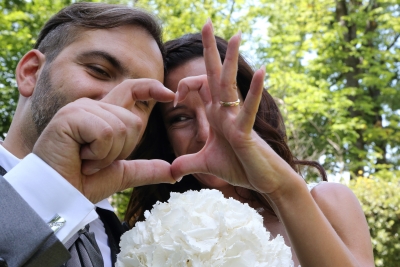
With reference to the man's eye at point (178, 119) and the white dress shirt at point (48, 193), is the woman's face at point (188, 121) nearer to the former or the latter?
the man's eye at point (178, 119)

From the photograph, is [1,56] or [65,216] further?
[1,56]

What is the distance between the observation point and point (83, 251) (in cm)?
162

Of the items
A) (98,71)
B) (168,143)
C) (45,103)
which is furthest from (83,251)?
(168,143)

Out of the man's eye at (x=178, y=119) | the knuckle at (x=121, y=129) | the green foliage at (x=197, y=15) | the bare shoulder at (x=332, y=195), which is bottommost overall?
the green foliage at (x=197, y=15)

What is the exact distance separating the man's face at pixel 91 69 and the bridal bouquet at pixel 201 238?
77cm

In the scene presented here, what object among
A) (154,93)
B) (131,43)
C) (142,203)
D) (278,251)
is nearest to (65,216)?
(154,93)

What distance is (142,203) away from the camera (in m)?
3.14

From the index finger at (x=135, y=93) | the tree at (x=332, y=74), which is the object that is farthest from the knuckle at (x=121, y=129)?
the tree at (x=332, y=74)

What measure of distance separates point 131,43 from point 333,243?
151 centimetres

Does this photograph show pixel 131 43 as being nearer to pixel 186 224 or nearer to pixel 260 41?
pixel 186 224

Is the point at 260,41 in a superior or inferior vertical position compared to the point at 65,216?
inferior

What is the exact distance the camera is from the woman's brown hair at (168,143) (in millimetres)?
2812

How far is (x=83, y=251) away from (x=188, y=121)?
1218 mm

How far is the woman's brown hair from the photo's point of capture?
9.23ft
